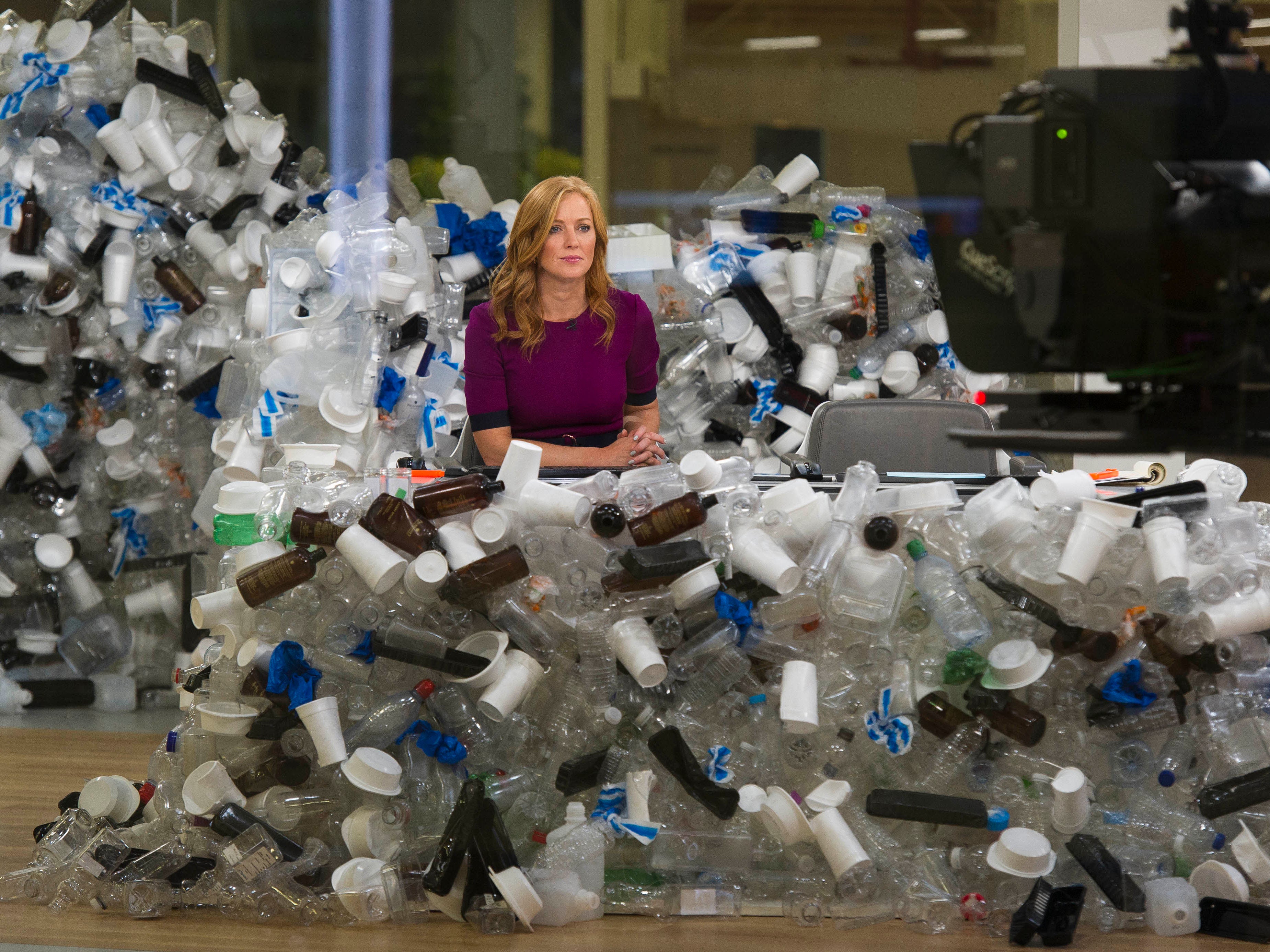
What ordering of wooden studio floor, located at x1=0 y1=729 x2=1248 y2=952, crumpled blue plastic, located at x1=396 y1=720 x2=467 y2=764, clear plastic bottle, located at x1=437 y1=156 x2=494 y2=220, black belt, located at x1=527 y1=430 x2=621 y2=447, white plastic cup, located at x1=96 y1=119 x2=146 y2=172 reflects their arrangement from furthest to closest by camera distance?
1. clear plastic bottle, located at x1=437 y1=156 x2=494 y2=220
2. white plastic cup, located at x1=96 y1=119 x2=146 y2=172
3. black belt, located at x1=527 y1=430 x2=621 y2=447
4. crumpled blue plastic, located at x1=396 y1=720 x2=467 y2=764
5. wooden studio floor, located at x1=0 y1=729 x2=1248 y2=952

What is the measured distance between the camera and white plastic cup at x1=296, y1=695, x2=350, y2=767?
2395mm

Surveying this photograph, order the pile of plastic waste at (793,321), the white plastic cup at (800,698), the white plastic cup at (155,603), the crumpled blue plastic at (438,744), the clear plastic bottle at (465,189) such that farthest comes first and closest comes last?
the clear plastic bottle at (465,189), the white plastic cup at (155,603), the pile of plastic waste at (793,321), the crumpled blue plastic at (438,744), the white plastic cup at (800,698)

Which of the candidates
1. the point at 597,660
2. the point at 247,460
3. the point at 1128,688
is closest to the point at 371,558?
the point at 597,660

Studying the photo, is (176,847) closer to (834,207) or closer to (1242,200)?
(1242,200)

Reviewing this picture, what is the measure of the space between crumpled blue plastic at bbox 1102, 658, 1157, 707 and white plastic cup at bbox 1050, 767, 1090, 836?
6.1 inches

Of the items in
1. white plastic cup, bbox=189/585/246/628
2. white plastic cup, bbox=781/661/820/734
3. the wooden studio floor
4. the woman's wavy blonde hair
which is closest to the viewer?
the wooden studio floor

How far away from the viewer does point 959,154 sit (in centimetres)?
168

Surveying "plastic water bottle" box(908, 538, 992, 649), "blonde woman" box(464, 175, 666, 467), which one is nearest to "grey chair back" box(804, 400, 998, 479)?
"blonde woman" box(464, 175, 666, 467)

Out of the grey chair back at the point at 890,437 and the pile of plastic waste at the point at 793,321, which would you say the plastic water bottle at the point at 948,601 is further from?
the pile of plastic waste at the point at 793,321

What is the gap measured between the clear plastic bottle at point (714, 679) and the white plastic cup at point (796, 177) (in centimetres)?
250

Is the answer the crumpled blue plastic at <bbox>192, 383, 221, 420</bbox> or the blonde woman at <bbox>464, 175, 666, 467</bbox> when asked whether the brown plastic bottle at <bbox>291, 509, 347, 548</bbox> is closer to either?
the blonde woman at <bbox>464, 175, 666, 467</bbox>

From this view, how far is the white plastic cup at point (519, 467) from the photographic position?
7.97 ft

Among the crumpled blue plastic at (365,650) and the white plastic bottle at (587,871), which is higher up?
the crumpled blue plastic at (365,650)

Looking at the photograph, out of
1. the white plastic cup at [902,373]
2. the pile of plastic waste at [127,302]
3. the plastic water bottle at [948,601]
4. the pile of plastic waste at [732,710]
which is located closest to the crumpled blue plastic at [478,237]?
the pile of plastic waste at [127,302]
